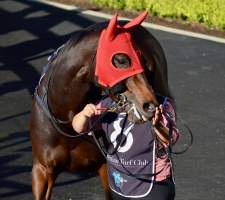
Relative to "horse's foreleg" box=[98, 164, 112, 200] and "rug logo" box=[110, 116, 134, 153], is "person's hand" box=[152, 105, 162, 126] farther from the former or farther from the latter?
"horse's foreleg" box=[98, 164, 112, 200]

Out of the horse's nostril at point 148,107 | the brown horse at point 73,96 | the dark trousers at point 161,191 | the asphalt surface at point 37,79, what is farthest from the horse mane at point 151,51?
the asphalt surface at point 37,79

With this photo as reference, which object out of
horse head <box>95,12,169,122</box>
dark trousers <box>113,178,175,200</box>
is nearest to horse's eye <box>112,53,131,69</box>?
horse head <box>95,12,169,122</box>

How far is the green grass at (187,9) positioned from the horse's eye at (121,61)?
9.35m

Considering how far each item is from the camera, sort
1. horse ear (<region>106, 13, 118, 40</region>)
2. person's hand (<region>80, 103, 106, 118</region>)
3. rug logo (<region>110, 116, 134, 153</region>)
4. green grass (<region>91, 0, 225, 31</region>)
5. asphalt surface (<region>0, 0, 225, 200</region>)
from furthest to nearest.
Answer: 1. green grass (<region>91, 0, 225, 31</region>)
2. asphalt surface (<region>0, 0, 225, 200</region>)
3. rug logo (<region>110, 116, 134, 153</region>)
4. person's hand (<region>80, 103, 106, 118</region>)
5. horse ear (<region>106, 13, 118, 40</region>)

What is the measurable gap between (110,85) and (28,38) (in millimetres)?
7804

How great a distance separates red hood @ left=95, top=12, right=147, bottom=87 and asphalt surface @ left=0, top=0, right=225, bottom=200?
2.69 m

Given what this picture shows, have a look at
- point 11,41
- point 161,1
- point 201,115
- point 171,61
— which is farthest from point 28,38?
point 201,115

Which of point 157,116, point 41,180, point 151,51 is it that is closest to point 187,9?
point 41,180

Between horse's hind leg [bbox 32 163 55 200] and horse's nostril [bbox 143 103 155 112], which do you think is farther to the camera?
horse's hind leg [bbox 32 163 55 200]

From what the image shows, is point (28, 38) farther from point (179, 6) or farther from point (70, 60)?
point (70, 60)

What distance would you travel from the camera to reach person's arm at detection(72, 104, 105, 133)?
136 inches

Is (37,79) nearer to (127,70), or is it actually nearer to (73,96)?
(73,96)

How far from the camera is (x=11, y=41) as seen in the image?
10.5m

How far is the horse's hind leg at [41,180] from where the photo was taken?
4.24 metres
